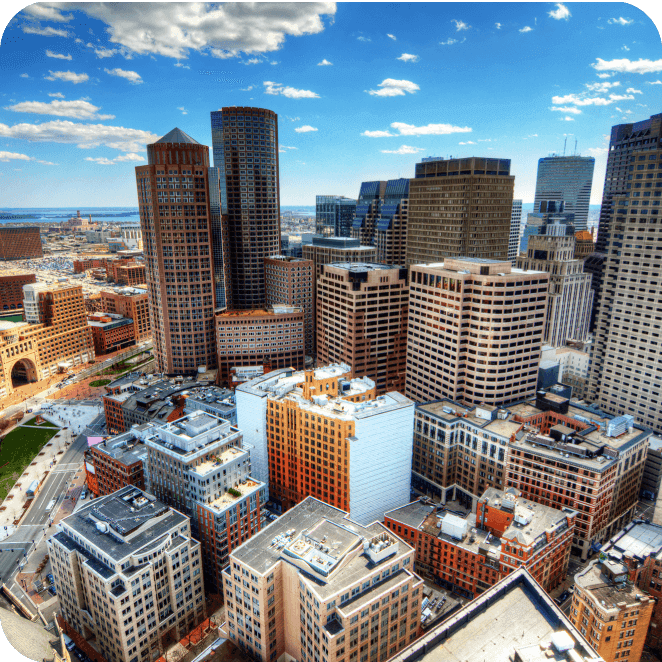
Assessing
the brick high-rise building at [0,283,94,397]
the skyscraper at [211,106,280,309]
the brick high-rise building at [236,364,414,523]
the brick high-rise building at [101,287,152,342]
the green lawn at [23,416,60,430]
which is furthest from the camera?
the brick high-rise building at [101,287,152,342]

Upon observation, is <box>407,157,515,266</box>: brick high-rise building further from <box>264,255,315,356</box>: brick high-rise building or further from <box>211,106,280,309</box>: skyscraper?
<box>211,106,280,309</box>: skyscraper

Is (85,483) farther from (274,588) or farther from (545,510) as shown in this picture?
(545,510)

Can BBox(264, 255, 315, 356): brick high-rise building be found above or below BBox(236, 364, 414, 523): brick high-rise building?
above

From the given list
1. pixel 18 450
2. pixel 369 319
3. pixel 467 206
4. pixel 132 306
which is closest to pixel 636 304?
pixel 467 206

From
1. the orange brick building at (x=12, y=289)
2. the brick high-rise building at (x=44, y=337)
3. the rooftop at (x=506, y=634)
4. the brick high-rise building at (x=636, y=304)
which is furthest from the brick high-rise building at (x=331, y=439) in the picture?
the orange brick building at (x=12, y=289)

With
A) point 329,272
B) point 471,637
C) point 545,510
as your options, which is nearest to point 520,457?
point 545,510

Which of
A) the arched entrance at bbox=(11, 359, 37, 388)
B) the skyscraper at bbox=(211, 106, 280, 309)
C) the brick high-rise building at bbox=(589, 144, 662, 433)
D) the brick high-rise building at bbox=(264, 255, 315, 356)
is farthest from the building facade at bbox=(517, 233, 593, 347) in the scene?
the arched entrance at bbox=(11, 359, 37, 388)
